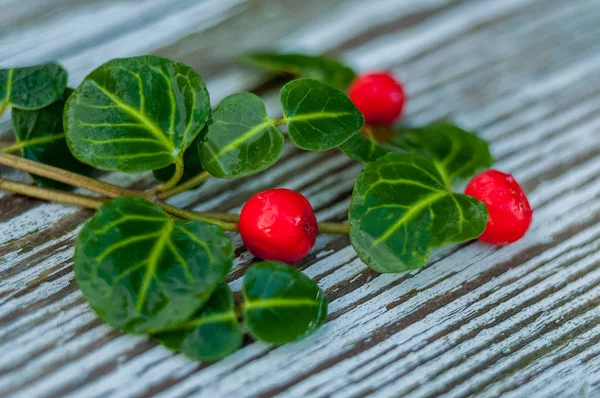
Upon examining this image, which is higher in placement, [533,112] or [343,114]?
[343,114]

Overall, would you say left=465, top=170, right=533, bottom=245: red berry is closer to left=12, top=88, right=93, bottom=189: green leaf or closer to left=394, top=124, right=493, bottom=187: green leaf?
left=394, top=124, right=493, bottom=187: green leaf

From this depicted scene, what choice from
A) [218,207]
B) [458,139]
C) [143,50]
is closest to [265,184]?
[218,207]

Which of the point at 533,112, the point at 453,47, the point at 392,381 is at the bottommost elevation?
the point at 392,381

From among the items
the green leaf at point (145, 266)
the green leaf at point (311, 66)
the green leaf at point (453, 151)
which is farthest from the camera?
the green leaf at point (311, 66)

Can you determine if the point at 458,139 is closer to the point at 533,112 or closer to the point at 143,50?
the point at 533,112

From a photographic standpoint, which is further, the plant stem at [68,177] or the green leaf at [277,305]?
the plant stem at [68,177]

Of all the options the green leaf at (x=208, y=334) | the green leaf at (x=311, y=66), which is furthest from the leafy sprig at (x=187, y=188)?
the green leaf at (x=311, y=66)

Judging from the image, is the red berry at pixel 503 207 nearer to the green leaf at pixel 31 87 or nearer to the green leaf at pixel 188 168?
the green leaf at pixel 188 168

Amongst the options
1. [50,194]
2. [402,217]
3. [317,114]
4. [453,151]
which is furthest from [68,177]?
[453,151]
